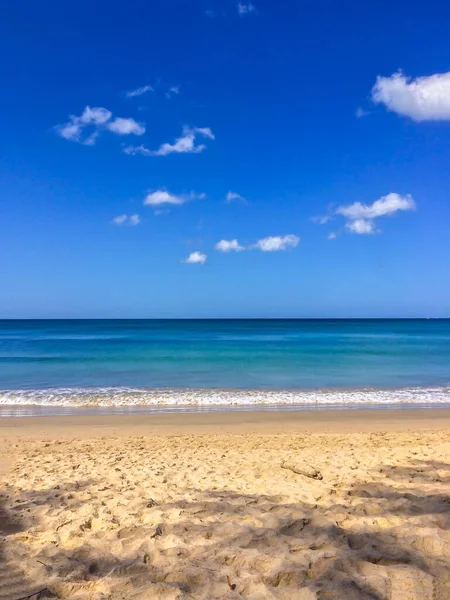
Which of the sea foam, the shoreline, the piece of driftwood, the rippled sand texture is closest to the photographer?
the rippled sand texture

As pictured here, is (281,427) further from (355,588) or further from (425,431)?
(355,588)

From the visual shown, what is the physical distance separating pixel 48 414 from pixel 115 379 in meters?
6.96

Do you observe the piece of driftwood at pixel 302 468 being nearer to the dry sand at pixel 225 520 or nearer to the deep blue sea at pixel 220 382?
the dry sand at pixel 225 520

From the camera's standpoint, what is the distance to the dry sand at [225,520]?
363 cm

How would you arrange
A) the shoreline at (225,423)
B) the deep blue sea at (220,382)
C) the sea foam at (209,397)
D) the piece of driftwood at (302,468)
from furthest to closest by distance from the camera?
the deep blue sea at (220,382) → the sea foam at (209,397) → the shoreline at (225,423) → the piece of driftwood at (302,468)

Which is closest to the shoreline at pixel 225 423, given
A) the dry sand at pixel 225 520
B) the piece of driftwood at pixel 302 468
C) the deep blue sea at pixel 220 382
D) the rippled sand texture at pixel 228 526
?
the dry sand at pixel 225 520

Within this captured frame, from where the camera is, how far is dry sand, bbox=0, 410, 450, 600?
11.9 feet

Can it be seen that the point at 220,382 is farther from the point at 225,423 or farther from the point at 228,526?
the point at 228,526

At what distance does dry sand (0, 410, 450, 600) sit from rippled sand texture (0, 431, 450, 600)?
17 mm

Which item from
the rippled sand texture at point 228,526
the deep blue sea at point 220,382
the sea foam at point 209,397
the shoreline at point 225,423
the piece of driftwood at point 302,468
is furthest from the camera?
the deep blue sea at point 220,382

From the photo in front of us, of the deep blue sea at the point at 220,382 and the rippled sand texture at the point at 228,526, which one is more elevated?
the rippled sand texture at the point at 228,526

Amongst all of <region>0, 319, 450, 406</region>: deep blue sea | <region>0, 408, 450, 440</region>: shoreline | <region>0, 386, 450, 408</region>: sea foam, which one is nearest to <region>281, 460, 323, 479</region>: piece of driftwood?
<region>0, 408, 450, 440</region>: shoreline

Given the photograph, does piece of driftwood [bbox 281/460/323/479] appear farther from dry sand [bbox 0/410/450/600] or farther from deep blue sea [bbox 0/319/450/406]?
deep blue sea [bbox 0/319/450/406]

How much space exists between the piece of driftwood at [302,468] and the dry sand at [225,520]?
0.34 ft
